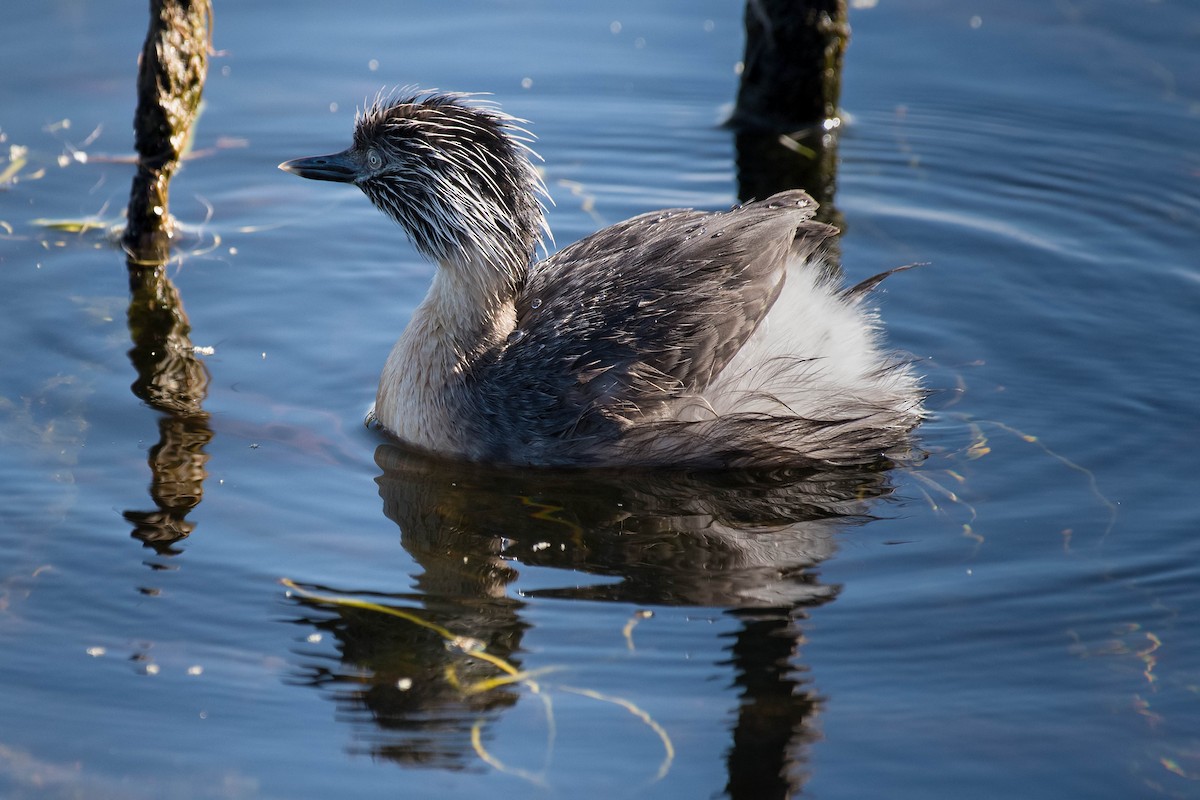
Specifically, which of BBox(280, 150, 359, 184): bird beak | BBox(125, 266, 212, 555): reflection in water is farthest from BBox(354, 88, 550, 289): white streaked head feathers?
BBox(125, 266, 212, 555): reflection in water

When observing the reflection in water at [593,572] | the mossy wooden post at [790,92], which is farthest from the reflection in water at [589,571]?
the mossy wooden post at [790,92]

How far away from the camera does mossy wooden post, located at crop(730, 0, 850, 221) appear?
949cm

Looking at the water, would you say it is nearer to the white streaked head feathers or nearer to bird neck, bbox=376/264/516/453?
bird neck, bbox=376/264/516/453

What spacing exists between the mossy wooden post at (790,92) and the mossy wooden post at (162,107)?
3.61m

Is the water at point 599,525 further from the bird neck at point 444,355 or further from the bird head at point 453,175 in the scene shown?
the bird head at point 453,175

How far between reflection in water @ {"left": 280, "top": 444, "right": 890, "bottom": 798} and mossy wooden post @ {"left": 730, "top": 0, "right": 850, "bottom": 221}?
370 cm

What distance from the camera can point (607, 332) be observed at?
6.08m

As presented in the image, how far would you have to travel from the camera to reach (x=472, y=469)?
6309 mm

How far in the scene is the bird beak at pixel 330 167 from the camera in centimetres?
668

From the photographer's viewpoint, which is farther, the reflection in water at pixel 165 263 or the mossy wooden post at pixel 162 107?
the mossy wooden post at pixel 162 107

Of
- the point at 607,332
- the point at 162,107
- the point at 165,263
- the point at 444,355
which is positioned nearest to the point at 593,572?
the point at 607,332

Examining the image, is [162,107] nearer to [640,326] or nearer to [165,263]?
[165,263]

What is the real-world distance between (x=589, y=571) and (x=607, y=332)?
1.13m

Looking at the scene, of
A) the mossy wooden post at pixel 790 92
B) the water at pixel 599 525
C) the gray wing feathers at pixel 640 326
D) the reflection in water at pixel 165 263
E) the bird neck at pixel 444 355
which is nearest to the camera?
the water at pixel 599 525
